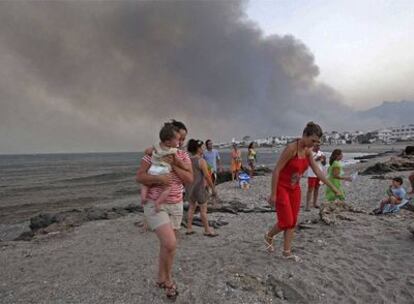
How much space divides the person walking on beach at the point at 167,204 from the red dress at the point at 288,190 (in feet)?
4.74

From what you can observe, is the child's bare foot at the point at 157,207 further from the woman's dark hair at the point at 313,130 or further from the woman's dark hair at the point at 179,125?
the woman's dark hair at the point at 313,130

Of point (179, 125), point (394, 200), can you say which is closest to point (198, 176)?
point (179, 125)

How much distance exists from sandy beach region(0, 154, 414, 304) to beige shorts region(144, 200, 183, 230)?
90cm

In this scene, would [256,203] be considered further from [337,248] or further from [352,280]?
[352,280]

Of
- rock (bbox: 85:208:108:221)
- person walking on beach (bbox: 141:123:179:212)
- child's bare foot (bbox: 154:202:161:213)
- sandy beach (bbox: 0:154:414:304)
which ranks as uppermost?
person walking on beach (bbox: 141:123:179:212)

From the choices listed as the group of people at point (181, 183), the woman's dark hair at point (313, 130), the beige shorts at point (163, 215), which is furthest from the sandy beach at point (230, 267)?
the woman's dark hair at point (313, 130)

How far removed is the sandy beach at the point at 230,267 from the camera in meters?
3.80

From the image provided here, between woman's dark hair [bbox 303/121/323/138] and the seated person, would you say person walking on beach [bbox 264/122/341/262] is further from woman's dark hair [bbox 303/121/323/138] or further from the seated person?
the seated person

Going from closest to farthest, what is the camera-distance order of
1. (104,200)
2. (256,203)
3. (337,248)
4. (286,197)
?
(286,197), (337,248), (256,203), (104,200)

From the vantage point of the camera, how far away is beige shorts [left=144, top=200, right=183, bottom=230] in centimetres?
337

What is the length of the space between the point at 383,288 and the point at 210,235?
3.36m

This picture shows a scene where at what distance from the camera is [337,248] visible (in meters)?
5.16

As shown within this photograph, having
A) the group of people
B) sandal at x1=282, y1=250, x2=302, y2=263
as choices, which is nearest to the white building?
the group of people

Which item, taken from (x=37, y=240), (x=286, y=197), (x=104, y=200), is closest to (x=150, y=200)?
(x=286, y=197)
